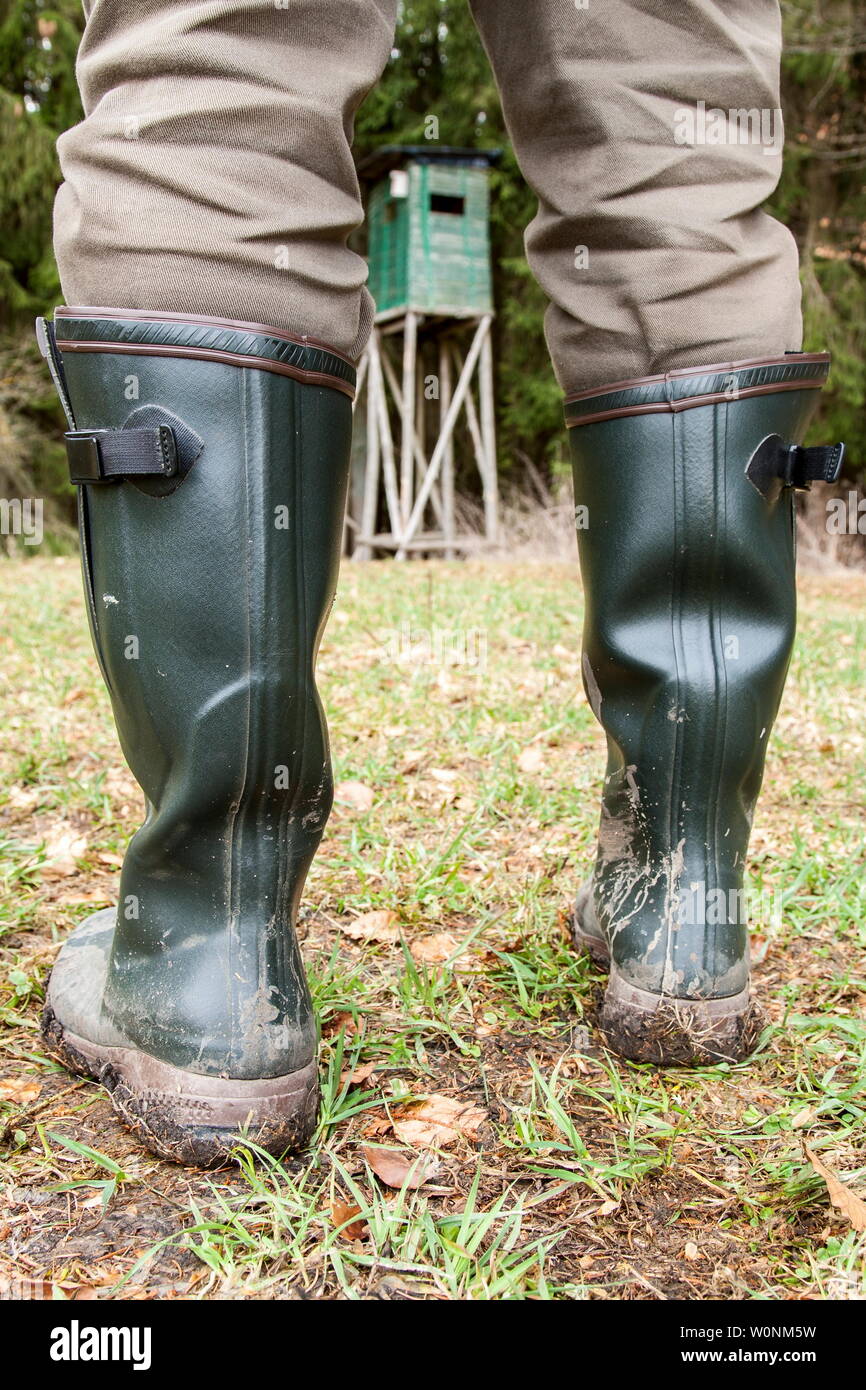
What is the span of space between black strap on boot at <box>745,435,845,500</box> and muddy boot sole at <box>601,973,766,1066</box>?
19.7 inches

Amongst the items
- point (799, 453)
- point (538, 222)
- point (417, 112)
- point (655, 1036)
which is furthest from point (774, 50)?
point (417, 112)

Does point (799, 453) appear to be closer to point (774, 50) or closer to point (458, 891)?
point (774, 50)

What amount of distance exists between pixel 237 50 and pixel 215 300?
18 cm

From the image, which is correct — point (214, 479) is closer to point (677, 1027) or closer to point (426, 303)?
point (677, 1027)

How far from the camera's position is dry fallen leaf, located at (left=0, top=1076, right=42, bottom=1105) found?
3.11 feet

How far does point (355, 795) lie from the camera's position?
6.04 feet

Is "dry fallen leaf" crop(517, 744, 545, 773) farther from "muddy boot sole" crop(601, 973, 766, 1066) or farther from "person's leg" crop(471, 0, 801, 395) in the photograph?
"person's leg" crop(471, 0, 801, 395)

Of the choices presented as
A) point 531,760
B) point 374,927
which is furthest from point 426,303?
point 374,927

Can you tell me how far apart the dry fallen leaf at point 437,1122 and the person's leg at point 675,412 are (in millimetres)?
189

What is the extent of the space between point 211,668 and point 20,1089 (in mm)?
453

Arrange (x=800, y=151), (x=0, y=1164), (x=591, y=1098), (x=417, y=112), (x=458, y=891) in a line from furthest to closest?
(x=417, y=112) < (x=800, y=151) < (x=458, y=891) < (x=591, y=1098) < (x=0, y=1164)

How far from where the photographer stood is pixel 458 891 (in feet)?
4.70

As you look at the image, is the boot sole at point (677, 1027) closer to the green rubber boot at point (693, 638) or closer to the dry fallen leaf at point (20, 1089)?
the green rubber boot at point (693, 638)

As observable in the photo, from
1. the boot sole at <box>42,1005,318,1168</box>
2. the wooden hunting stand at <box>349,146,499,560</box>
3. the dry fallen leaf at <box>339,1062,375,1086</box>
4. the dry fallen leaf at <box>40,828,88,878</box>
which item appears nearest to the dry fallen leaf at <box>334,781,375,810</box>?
the dry fallen leaf at <box>40,828,88,878</box>
